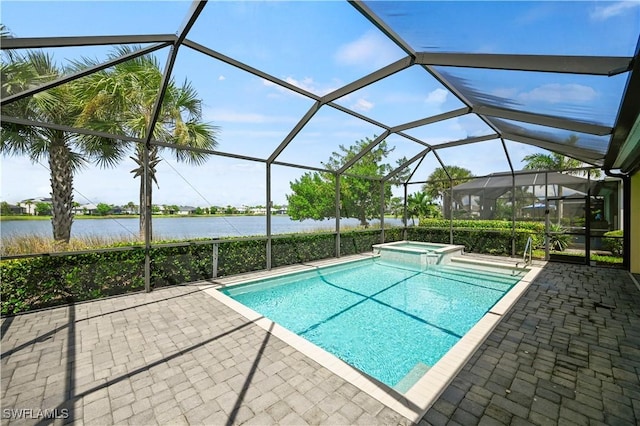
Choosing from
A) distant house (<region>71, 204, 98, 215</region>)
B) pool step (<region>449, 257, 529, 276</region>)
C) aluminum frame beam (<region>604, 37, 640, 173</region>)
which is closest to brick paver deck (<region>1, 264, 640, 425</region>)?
distant house (<region>71, 204, 98, 215</region>)

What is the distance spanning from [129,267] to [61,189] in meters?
2.04

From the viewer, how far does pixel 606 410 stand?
2.39 meters

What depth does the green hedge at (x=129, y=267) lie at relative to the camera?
455cm

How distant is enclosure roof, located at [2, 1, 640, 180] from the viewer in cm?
222

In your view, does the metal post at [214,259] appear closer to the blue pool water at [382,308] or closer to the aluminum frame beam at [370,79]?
the blue pool water at [382,308]

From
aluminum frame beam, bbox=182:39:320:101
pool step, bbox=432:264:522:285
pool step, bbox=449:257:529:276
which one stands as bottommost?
pool step, bbox=432:264:522:285

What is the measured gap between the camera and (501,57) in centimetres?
309

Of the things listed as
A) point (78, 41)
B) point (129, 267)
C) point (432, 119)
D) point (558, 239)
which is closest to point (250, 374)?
point (129, 267)

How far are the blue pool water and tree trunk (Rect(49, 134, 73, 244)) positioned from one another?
11.1ft

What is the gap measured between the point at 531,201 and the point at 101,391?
1272cm

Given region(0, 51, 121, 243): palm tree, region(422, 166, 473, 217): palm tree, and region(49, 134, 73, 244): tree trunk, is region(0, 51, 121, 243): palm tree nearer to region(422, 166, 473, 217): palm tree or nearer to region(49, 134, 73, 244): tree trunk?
region(49, 134, 73, 244): tree trunk

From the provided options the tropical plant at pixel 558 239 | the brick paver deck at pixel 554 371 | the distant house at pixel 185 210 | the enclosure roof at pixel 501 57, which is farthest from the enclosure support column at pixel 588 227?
the distant house at pixel 185 210

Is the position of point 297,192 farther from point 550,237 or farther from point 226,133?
point 550,237

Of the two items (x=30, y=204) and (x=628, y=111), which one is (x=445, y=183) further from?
(x=30, y=204)
